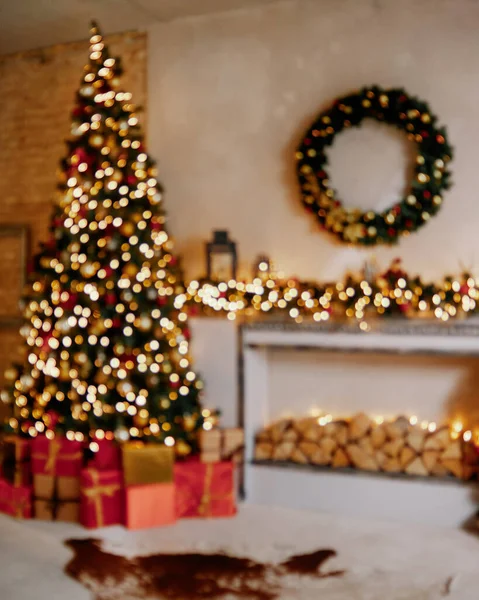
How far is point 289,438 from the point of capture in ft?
14.2

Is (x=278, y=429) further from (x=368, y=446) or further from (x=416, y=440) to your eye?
(x=416, y=440)

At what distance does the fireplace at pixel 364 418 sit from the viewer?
3934mm

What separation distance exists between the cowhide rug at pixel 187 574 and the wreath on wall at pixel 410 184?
6.32ft

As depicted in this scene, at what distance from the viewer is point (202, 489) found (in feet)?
13.1

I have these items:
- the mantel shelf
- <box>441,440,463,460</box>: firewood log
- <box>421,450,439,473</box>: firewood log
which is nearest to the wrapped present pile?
the mantel shelf

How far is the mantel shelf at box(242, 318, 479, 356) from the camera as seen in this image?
387 centimetres

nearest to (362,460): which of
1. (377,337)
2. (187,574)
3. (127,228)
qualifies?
(377,337)

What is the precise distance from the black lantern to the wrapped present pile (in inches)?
39.3

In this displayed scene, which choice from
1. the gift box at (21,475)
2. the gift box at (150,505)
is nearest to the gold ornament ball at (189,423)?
the gift box at (150,505)

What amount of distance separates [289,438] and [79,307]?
1.54m

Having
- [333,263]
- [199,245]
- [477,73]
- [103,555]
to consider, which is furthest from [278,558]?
[477,73]

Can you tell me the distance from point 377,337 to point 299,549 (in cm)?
129

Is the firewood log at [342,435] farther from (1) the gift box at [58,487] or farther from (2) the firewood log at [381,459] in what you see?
(1) the gift box at [58,487]

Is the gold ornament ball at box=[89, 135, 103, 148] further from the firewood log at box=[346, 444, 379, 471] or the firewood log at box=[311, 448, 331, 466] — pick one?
the firewood log at box=[346, 444, 379, 471]
